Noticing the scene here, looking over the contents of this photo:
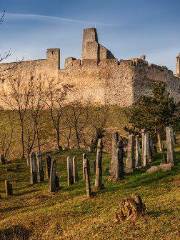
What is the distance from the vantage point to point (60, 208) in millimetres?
22422

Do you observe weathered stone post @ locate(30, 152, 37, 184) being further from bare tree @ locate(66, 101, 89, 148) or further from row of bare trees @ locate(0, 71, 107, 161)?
bare tree @ locate(66, 101, 89, 148)

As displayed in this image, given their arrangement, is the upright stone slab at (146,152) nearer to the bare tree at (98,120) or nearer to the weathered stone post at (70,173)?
the weathered stone post at (70,173)

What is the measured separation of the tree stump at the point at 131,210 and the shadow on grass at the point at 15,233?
3.34m

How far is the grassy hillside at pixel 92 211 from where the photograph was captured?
18.2m

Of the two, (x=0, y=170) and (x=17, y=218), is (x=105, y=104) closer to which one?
(x=0, y=170)

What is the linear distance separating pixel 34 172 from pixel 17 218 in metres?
7.96

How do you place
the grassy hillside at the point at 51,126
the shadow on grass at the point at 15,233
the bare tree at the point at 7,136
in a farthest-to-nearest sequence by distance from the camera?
the grassy hillside at the point at 51,126 → the bare tree at the point at 7,136 → the shadow on grass at the point at 15,233

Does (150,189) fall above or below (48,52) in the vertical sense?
below

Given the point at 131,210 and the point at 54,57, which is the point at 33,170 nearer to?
the point at 131,210

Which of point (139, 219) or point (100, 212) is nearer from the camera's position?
point (139, 219)

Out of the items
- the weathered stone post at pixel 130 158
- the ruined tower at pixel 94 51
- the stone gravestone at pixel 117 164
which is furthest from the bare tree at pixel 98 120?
the stone gravestone at pixel 117 164

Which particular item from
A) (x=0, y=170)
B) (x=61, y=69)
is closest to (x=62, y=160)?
(x=0, y=170)

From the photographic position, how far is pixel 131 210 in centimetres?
1886

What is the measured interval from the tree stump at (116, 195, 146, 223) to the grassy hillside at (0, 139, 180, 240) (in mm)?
247
